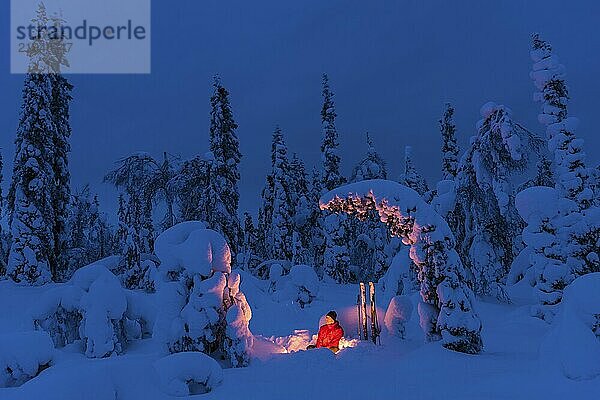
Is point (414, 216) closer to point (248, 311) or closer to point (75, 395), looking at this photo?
point (248, 311)

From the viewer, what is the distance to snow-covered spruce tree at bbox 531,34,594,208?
14.9 m

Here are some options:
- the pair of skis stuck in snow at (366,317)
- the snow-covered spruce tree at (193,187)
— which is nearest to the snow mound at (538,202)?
the pair of skis stuck in snow at (366,317)

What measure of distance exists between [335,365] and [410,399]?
2.55 metres

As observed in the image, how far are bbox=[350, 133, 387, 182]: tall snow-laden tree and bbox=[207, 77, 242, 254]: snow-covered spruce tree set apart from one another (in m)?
9.73

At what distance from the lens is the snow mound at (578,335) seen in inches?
301

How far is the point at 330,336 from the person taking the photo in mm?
12312

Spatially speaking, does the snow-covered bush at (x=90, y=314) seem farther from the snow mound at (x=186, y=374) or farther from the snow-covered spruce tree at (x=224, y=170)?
the snow-covered spruce tree at (x=224, y=170)

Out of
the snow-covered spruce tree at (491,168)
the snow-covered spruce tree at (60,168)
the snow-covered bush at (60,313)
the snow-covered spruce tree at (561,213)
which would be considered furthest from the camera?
the snow-covered spruce tree at (60,168)

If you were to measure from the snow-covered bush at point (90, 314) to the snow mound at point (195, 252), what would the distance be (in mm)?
3309

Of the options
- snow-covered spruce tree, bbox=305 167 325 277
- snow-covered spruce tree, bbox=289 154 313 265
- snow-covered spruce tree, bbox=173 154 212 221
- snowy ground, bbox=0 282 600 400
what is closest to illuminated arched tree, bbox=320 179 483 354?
snowy ground, bbox=0 282 600 400

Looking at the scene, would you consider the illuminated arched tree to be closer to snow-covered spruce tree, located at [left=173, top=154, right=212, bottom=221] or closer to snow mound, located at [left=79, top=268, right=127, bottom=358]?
snow mound, located at [left=79, top=268, right=127, bottom=358]

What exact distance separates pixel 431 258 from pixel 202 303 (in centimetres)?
523

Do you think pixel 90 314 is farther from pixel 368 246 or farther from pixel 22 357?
pixel 368 246

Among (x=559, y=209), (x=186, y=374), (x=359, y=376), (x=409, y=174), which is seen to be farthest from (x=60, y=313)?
(x=409, y=174)
